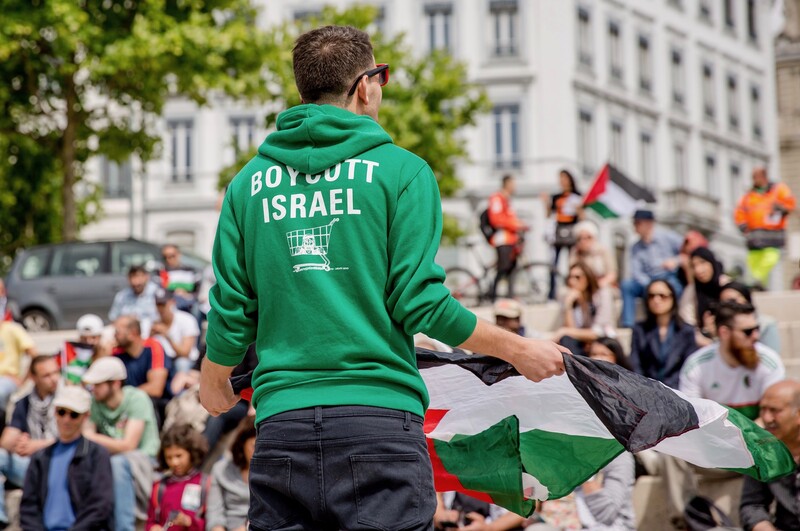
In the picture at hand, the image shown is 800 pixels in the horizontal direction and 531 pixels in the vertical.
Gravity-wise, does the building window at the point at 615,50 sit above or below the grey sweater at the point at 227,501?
above

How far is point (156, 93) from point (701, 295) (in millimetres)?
13804

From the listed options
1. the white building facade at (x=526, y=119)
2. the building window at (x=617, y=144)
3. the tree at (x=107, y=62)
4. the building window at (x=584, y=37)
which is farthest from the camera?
the building window at (x=617, y=144)

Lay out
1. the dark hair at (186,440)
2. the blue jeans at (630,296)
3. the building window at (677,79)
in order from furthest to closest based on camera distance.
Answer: the building window at (677,79), the blue jeans at (630,296), the dark hair at (186,440)

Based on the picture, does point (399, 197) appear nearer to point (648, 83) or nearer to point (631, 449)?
point (631, 449)

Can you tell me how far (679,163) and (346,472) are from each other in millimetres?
48395

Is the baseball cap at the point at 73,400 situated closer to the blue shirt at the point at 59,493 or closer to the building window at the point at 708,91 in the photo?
the blue shirt at the point at 59,493

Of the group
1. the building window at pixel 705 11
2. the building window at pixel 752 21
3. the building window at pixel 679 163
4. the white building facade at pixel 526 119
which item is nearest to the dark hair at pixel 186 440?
the white building facade at pixel 526 119

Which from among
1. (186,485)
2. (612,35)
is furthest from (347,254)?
(612,35)

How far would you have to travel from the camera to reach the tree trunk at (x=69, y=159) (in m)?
24.2

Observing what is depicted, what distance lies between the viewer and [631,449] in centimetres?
404

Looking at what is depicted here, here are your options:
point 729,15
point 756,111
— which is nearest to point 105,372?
point 729,15

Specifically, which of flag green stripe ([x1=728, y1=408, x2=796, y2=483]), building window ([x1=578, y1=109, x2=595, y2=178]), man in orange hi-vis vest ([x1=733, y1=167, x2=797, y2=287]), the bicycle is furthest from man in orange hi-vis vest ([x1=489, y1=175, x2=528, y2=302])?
building window ([x1=578, y1=109, x2=595, y2=178])

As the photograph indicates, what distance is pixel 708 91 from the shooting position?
5250 centimetres

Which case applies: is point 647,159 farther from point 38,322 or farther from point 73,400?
point 73,400
